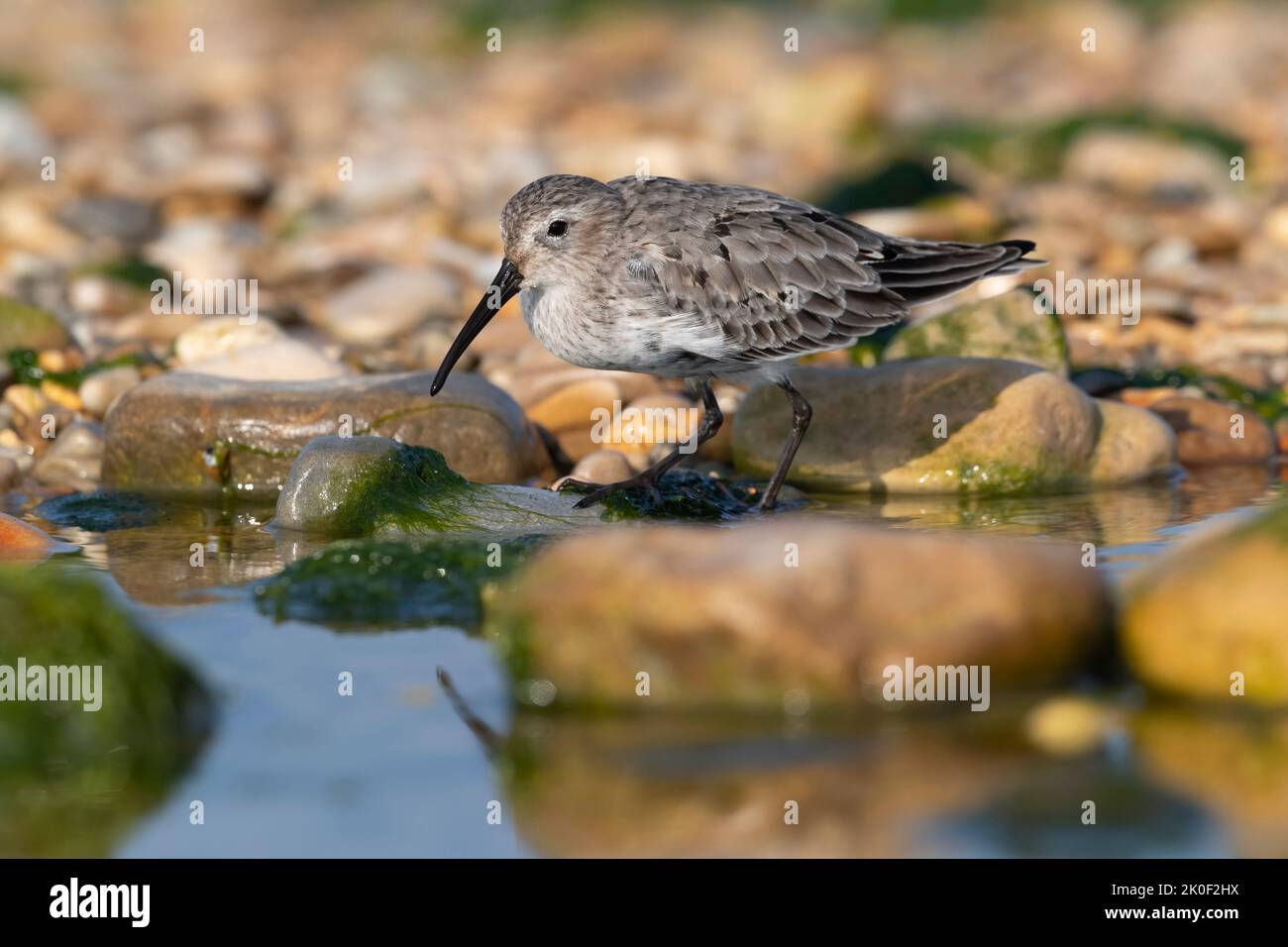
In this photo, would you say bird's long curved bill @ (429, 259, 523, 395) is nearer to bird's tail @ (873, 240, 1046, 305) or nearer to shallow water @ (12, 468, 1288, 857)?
bird's tail @ (873, 240, 1046, 305)

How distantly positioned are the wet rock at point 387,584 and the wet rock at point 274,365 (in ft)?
10.8

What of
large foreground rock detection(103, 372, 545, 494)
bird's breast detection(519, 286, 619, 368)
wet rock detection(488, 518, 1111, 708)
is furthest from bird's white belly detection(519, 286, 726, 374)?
wet rock detection(488, 518, 1111, 708)

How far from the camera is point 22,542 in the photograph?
8.18 metres

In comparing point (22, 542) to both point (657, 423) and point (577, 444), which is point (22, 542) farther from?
point (657, 423)

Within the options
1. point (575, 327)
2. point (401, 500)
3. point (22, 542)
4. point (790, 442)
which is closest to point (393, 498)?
point (401, 500)

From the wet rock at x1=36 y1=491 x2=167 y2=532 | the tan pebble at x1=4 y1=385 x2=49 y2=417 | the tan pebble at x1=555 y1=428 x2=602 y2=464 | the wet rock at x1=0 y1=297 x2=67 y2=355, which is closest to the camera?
the wet rock at x1=36 y1=491 x2=167 y2=532

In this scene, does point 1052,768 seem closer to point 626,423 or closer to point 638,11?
point 626,423

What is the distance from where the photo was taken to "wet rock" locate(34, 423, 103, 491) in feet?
32.9

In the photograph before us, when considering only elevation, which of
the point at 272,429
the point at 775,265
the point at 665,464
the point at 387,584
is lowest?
the point at 387,584

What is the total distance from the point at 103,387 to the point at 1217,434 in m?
7.16

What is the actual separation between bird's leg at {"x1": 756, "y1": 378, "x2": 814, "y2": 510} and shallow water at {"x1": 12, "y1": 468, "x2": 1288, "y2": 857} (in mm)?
2940

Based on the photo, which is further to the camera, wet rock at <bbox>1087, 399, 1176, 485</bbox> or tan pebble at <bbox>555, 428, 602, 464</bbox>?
tan pebble at <bbox>555, 428, 602, 464</bbox>

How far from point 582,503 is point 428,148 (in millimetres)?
12270

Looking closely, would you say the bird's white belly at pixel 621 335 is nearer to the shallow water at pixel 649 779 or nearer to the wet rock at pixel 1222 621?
the shallow water at pixel 649 779
